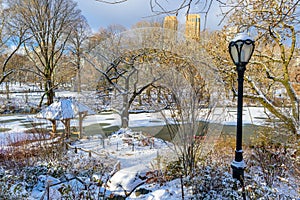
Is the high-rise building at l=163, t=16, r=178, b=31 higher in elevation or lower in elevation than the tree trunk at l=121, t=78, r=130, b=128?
higher

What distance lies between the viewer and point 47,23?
1141 centimetres

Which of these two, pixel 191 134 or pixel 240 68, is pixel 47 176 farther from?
pixel 240 68

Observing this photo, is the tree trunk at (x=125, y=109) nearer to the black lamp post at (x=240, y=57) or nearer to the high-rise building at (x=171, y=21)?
the high-rise building at (x=171, y=21)

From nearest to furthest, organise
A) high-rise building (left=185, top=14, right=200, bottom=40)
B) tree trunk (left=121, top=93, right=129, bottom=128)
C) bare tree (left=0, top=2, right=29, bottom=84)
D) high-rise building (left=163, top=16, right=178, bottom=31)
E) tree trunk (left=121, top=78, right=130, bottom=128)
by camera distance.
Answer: high-rise building (left=185, top=14, right=200, bottom=40), high-rise building (left=163, top=16, right=178, bottom=31), tree trunk (left=121, top=78, right=130, bottom=128), tree trunk (left=121, top=93, right=129, bottom=128), bare tree (left=0, top=2, right=29, bottom=84)

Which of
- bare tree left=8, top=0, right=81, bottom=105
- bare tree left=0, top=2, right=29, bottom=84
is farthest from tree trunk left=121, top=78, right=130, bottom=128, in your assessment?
bare tree left=0, top=2, right=29, bottom=84

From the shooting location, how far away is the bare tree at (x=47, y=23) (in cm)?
1083

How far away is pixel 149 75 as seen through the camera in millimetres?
5582

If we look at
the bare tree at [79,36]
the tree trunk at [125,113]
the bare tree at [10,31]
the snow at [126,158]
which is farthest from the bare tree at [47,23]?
the tree trunk at [125,113]

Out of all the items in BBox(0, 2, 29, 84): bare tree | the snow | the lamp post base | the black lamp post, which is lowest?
the snow

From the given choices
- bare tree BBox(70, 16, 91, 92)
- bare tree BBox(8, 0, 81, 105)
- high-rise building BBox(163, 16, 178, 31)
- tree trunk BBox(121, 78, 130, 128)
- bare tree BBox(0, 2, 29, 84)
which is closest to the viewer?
high-rise building BBox(163, 16, 178, 31)

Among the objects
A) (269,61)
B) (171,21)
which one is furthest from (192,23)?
(269,61)

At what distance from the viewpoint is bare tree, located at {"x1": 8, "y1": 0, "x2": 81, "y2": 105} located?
10828 mm

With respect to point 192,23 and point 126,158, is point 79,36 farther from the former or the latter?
point 192,23

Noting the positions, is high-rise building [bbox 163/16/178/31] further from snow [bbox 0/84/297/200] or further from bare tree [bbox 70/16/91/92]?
bare tree [bbox 70/16/91/92]
